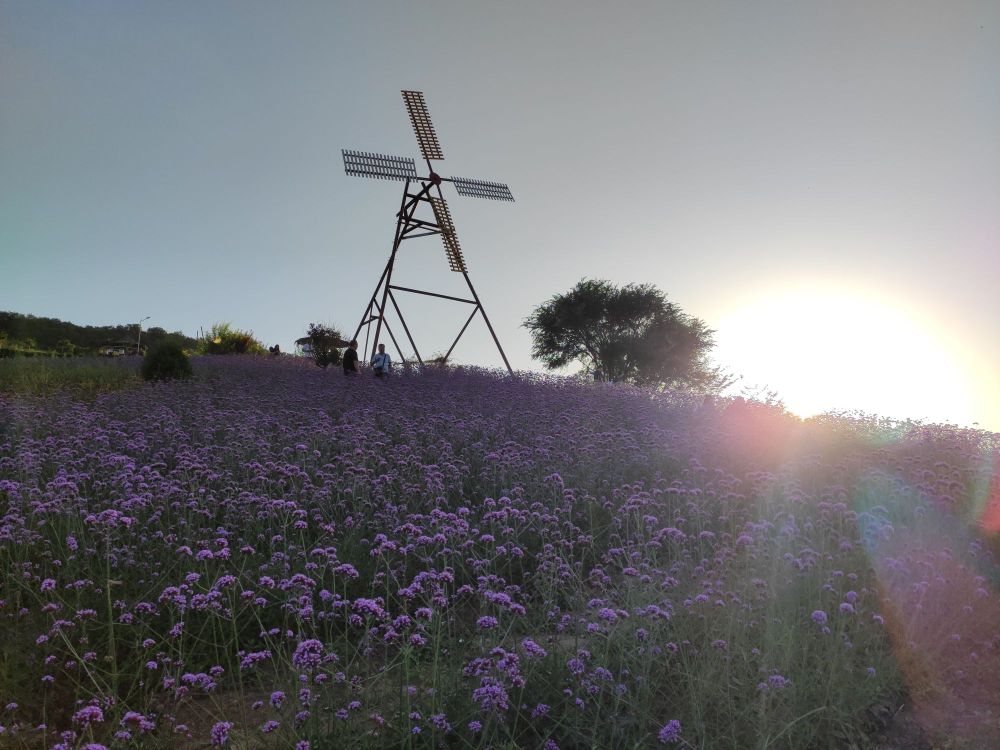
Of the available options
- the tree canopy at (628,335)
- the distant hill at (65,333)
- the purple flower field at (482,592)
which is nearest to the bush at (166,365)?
the purple flower field at (482,592)

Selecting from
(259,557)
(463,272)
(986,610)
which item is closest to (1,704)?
(259,557)

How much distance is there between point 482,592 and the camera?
12.9ft

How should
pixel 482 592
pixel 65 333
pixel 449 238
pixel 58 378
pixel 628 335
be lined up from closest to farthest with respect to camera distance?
pixel 482 592
pixel 58 378
pixel 449 238
pixel 628 335
pixel 65 333

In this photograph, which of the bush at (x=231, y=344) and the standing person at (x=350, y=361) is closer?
the standing person at (x=350, y=361)

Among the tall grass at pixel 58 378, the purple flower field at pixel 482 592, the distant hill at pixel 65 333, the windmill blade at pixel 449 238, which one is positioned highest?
the windmill blade at pixel 449 238

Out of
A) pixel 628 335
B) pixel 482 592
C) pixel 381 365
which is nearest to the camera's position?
pixel 482 592

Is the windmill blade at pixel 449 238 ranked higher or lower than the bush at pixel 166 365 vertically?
higher

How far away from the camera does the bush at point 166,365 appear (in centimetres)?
1805

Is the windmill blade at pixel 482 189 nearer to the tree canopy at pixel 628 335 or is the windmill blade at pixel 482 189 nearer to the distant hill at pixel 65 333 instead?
the tree canopy at pixel 628 335

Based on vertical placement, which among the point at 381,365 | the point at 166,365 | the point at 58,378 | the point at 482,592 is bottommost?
the point at 482,592

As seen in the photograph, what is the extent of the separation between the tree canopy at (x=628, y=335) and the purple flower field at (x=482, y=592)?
2702 centimetres

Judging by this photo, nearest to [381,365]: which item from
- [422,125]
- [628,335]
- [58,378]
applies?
[58,378]

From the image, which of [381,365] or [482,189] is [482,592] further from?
[482,189]

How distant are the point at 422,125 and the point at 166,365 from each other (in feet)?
47.1
